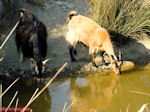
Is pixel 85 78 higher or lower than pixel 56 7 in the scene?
lower

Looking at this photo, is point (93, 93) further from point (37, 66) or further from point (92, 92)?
point (37, 66)

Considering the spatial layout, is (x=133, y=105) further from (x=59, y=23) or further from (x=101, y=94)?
(x=59, y=23)

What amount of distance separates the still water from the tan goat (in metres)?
0.34

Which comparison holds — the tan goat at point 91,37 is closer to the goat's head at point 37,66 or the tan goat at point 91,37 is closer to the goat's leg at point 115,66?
the goat's leg at point 115,66

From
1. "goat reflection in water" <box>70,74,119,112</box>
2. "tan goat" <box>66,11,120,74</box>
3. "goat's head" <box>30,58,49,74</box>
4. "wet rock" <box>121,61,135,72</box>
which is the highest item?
"tan goat" <box>66,11,120,74</box>

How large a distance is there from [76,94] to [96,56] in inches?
53.1

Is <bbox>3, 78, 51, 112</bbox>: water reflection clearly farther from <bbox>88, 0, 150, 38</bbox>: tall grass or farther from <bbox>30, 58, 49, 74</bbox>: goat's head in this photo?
<bbox>88, 0, 150, 38</bbox>: tall grass

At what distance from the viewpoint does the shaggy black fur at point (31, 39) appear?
5.75 meters

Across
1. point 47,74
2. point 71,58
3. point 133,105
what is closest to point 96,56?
point 71,58

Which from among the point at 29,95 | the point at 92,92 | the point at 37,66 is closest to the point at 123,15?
the point at 92,92

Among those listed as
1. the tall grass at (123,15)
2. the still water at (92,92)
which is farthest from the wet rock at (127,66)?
the tall grass at (123,15)

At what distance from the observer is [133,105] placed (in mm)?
5414

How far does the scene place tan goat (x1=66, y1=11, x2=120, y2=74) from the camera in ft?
20.7

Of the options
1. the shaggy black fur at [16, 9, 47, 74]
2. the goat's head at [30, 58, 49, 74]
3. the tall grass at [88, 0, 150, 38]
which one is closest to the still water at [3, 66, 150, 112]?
the goat's head at [30, 58, 49, 74]
